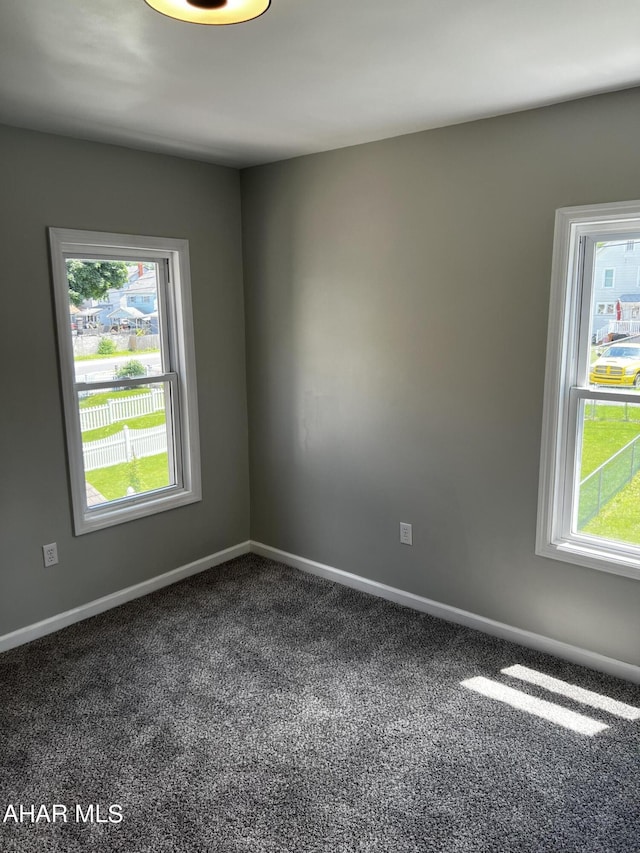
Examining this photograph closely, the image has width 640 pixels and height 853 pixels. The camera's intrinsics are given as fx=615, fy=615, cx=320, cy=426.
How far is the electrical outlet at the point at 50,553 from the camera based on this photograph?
3.07 metres

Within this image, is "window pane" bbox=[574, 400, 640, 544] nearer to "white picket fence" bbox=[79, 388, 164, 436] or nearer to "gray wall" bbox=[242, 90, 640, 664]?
"gray wall" bbox=[242, 90, 640, 664]

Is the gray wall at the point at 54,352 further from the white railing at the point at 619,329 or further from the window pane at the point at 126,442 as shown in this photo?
the white railing at the point at 619,329

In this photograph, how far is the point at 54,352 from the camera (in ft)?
9.81

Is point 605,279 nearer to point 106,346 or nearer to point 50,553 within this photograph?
point 106,346

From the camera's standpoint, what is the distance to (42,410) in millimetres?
2980

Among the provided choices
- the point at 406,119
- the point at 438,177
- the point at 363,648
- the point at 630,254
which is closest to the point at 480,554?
the point at 363,648

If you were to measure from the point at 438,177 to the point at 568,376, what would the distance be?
1115 millimetres

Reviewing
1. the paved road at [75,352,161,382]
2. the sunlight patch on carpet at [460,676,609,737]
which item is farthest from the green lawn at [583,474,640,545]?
the paved road at [75,352,161,382]

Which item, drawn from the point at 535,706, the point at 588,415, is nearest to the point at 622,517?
the point at 588,415

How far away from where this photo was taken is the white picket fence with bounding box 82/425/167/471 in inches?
129

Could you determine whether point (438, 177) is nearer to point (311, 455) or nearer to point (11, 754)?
point (311, 455)

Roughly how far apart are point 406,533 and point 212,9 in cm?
254

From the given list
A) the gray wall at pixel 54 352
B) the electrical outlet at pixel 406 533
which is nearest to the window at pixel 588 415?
the electrical outlet at pixel 406 533

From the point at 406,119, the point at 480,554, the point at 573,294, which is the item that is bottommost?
the point at 480,554
